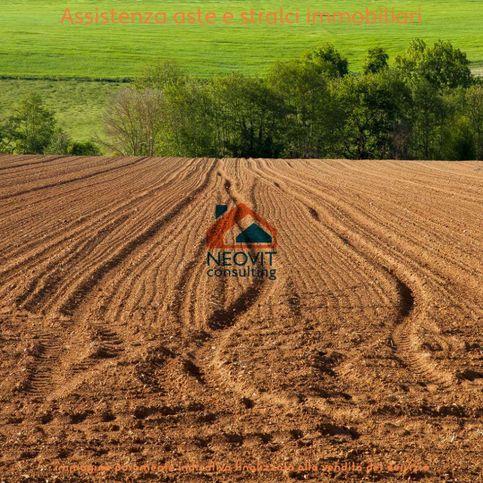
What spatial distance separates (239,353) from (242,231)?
7659 mm

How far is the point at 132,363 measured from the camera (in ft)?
27.1

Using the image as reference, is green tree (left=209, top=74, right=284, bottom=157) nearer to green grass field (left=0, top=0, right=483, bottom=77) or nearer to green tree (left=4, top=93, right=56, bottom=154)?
green tree (left=4, top=93, right=56, bottom=154)

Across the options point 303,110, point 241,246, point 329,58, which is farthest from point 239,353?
point 329,58

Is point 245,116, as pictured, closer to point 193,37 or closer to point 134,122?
point 134,122

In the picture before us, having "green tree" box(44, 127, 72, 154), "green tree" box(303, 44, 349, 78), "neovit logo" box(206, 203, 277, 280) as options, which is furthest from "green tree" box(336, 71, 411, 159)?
"neovit logo" box(206, 203, 277, 280)

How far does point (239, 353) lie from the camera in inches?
338

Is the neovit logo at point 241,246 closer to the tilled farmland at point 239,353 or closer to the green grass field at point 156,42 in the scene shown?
the tilled farmland at point 239,353

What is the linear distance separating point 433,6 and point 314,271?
404 feet

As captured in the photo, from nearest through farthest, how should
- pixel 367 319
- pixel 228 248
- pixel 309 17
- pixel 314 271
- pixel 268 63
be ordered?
pixel 367 319
pixel 314 271
pixel 228 248
pixel 268 63
pixel 309 17

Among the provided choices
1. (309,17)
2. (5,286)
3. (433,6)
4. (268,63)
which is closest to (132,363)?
(5,286)

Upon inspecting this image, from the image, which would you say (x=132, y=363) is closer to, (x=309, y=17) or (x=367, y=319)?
(x=367, y=319)

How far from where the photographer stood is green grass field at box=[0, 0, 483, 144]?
82.9 meters

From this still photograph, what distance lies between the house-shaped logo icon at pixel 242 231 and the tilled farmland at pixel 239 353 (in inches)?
12.0

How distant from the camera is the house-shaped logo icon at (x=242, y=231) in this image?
1459 centimetres
